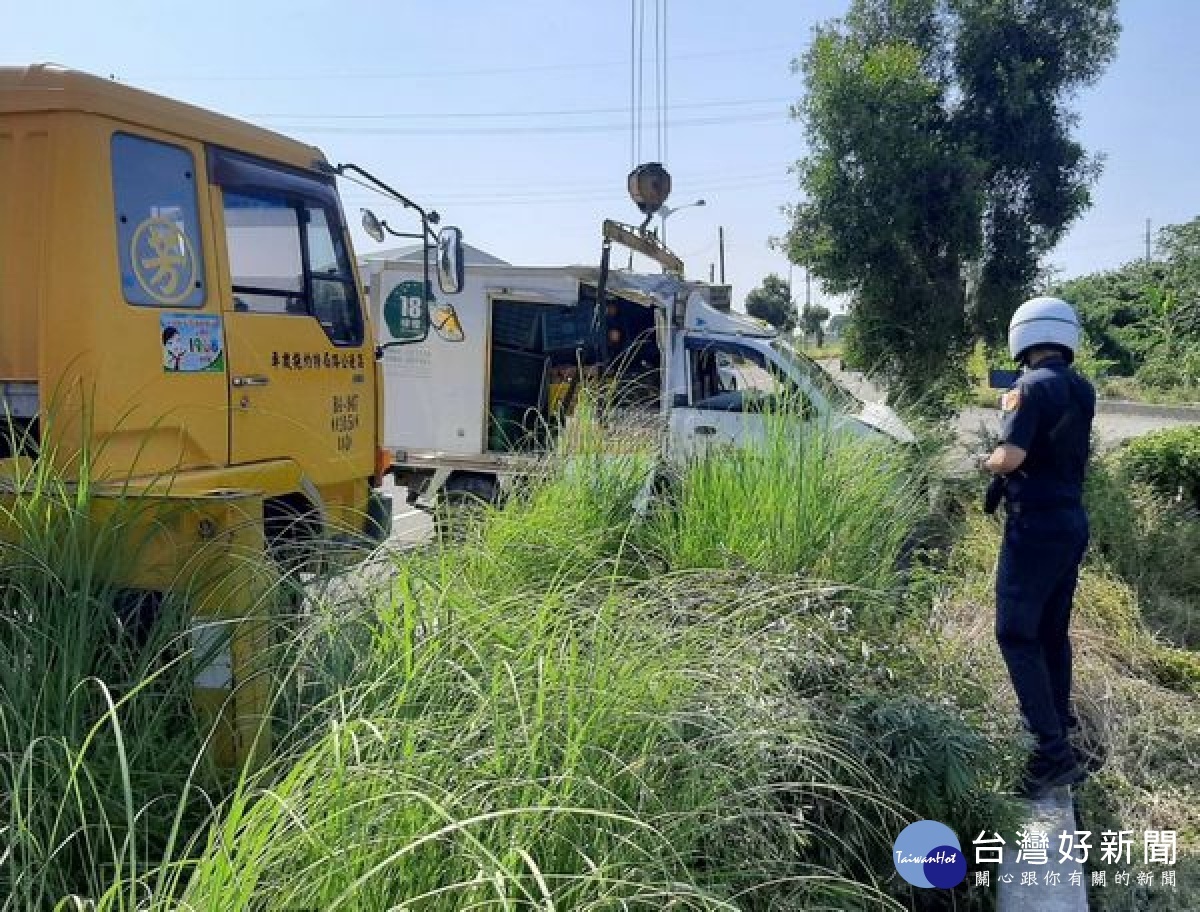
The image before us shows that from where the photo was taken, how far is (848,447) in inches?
175

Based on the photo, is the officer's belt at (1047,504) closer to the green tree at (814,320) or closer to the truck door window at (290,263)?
the truck door window at (290,263)

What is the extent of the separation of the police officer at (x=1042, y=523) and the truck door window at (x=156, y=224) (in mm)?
3324

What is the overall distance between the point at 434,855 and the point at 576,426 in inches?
127

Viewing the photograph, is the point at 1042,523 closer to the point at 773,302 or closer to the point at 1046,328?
the point at 1046,328

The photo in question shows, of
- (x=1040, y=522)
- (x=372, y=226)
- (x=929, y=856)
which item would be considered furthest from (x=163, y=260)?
(x=1040, y=522)

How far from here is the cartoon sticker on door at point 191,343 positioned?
349cm

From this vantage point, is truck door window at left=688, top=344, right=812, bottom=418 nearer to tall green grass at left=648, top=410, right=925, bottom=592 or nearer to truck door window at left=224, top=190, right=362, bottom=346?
tall green grass at left=648, top=410, right=925, bottom=592

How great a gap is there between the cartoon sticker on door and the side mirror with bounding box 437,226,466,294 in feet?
5.14

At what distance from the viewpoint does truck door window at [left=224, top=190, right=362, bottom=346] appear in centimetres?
392

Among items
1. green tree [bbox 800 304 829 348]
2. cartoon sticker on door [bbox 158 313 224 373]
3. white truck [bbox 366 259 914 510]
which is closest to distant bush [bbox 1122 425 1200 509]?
white truck [bbox 366 259 914 510]

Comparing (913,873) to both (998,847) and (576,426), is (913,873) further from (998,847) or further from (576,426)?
(576,426)

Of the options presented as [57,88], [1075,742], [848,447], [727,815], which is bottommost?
[1075,742]

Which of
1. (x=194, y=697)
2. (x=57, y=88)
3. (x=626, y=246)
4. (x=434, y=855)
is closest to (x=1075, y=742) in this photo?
(x=434, y=855)

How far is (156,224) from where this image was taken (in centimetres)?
353
